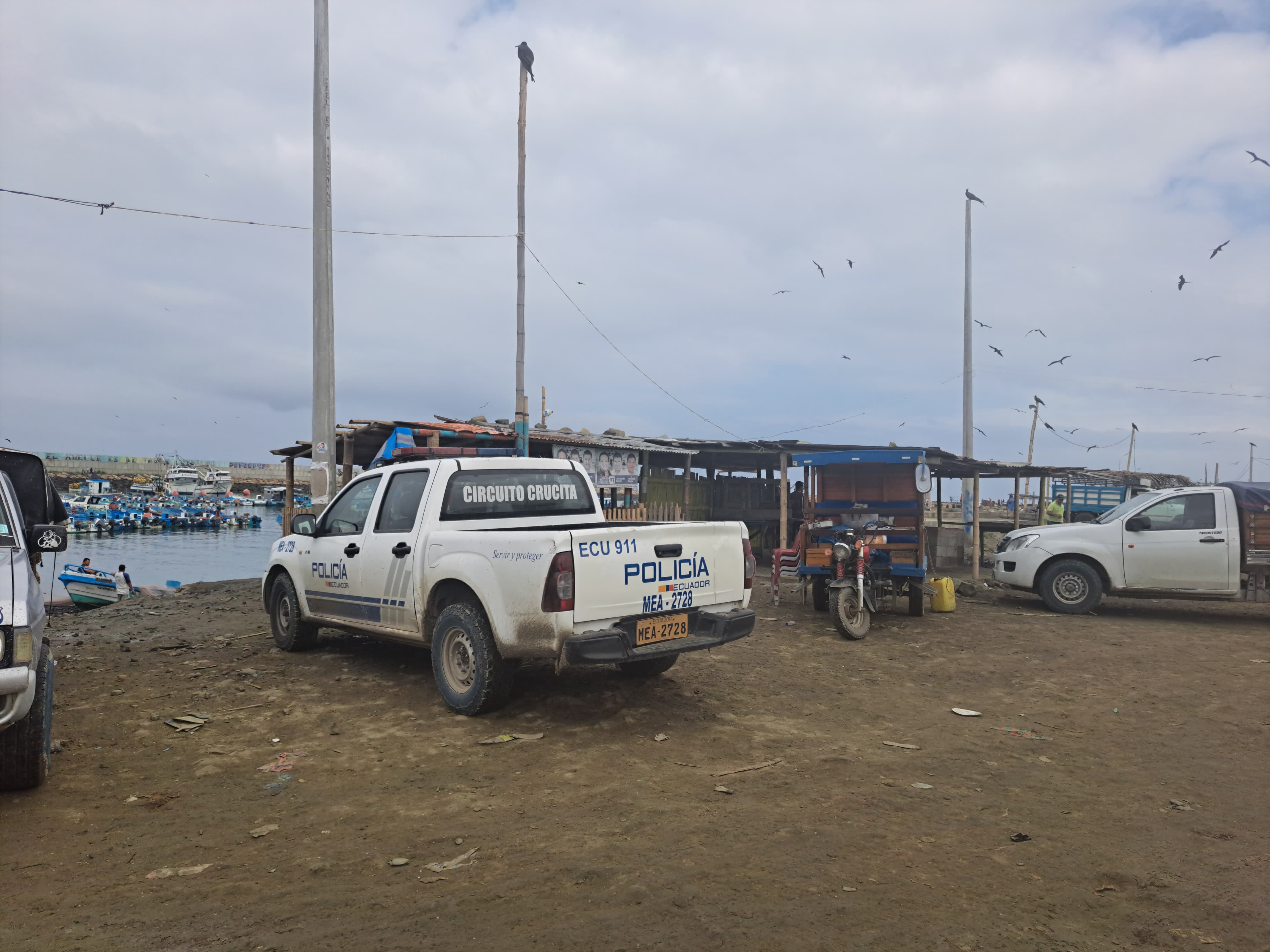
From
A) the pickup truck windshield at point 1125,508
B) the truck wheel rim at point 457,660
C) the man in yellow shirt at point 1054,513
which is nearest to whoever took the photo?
the truck wheel rim at point 457,660

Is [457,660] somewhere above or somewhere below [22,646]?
below

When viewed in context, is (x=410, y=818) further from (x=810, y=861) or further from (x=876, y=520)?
(x=876, y=520)

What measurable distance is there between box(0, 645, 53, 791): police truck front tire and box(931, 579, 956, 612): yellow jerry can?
10530 millimetres

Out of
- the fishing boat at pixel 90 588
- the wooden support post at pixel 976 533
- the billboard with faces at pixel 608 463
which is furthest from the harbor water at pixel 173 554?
the wooden support post at pixel 976 533

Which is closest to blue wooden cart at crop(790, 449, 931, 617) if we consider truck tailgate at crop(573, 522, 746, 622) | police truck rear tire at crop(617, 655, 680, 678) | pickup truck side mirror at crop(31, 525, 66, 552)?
police truck rear tire at crop(617, 655, 680, 678)

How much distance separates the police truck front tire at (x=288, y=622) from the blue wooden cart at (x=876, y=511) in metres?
6.16

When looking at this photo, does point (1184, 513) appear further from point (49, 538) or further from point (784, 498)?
point (49, 538)

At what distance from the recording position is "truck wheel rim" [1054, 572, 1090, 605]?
37.4 feet

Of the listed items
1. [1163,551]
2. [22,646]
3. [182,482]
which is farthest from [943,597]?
[182,482]

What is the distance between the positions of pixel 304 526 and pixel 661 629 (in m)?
3.90

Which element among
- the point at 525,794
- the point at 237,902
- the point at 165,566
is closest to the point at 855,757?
the point at 525,794

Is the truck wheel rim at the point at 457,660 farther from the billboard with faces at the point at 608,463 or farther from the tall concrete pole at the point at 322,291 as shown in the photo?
the billboard with faces at the point at 608,463

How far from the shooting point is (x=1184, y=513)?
1092 centimetres

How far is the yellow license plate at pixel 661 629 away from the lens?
17.5 feet
